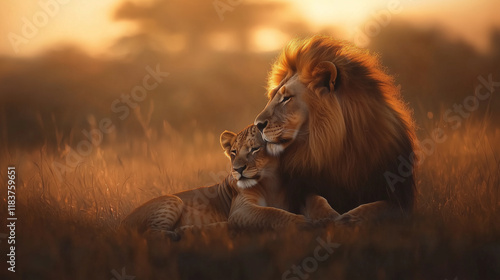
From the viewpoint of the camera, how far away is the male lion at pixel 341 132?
13.2 feet

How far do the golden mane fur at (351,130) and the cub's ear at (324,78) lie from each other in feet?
0.07

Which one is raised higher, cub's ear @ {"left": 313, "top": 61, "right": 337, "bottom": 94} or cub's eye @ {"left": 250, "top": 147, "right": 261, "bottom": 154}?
cub's ear @ {"left": 313, "top": 61, "right": 337, "bottom": 94}

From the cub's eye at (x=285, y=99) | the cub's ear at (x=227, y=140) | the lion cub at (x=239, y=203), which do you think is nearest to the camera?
the lion cub at (x=239, y=203)

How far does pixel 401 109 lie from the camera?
4.22m

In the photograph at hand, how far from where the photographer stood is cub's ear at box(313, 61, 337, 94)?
4.03m

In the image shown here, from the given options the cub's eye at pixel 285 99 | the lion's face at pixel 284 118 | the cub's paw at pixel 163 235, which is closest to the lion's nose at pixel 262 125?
the lion's face at pixel 284 118

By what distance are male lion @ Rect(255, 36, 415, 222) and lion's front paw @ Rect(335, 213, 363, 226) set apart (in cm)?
27

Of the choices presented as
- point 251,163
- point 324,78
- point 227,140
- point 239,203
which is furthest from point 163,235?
point 324,78

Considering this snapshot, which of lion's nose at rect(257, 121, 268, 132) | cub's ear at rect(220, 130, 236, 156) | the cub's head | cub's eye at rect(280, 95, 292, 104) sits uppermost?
cub's eye at rect(280, 95, 292, 104)

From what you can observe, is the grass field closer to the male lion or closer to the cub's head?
the male lion

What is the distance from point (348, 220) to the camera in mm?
3674

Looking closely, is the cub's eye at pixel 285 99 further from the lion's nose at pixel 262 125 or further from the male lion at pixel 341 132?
the lion's nose at pixel 262 125

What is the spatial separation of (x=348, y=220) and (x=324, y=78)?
103 cm

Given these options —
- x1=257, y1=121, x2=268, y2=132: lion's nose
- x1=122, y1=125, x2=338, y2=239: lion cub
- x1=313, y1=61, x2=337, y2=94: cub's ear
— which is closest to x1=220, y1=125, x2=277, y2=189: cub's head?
x1=122, y1=125, x2=338, y2=239: lion cub
